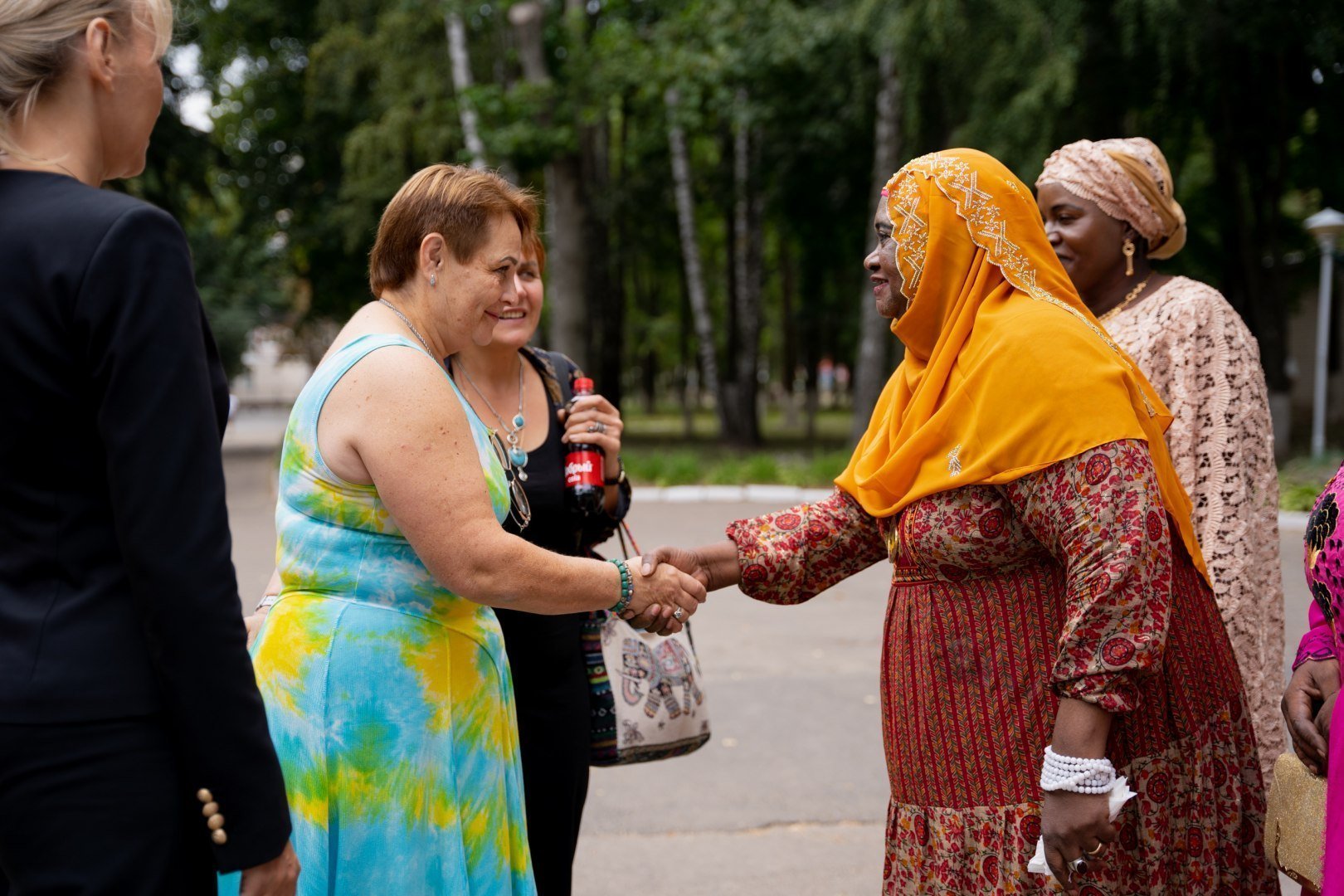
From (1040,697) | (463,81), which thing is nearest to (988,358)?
(1040,697)

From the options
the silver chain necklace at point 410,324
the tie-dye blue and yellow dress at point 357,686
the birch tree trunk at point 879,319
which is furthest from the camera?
the birch tree trunk at point 879,319

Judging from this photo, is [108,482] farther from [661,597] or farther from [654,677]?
[654,677]

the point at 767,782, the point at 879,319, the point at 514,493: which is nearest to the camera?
the point at 514,493

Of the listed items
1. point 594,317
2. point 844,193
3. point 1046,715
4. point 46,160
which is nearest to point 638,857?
point 1046,715

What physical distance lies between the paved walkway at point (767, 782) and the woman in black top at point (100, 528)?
2646 millimetres

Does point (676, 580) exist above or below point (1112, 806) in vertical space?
above

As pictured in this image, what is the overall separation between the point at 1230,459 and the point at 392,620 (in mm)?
2074

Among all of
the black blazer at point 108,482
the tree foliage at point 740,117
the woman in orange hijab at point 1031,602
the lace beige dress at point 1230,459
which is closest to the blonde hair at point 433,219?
the woman in orange hijab at point 1031,602

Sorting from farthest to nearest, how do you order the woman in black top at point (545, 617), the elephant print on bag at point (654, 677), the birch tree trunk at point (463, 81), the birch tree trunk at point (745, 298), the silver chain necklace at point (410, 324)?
the birch tree trunk at point (745, 298) < the birch tree trunk at point (463, 81) < the elephant print on bag at point (654, 677) < the woman in black top at point (545, 617) < the silver chain necklace at point (410, 324)

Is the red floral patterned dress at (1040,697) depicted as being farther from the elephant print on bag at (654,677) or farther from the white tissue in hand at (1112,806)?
the elephant print on bag at (654,677)

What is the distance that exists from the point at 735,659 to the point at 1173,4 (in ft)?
27.3

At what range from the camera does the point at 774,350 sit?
157ft

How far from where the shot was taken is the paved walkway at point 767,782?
405cm

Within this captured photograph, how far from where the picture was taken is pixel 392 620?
2238mm
